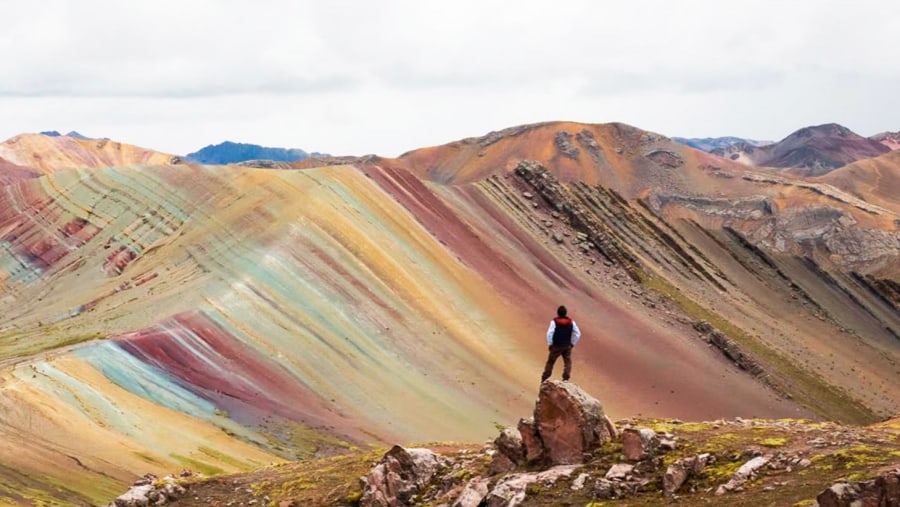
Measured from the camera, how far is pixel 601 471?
1789 cm

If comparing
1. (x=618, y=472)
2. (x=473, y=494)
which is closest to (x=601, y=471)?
(x=618, y=472)

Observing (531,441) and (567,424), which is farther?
(531,441)

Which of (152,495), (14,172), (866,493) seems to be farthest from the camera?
(14,172)

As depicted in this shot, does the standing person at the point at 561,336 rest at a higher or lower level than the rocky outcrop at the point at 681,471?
higher

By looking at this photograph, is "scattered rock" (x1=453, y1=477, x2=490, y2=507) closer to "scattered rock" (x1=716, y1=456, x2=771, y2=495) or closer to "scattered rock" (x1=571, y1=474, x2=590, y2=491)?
"scattered rock" (x1=571, y1=474, x2=590, y2=491)

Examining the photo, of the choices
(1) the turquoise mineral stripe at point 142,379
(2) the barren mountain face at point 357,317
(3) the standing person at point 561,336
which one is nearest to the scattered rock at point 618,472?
(3) the standing person at point 561,336

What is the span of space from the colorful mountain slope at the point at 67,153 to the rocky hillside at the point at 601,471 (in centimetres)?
13620

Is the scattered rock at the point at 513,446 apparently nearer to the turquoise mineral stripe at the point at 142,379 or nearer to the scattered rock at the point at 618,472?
the scattered rock at the point at 618,472

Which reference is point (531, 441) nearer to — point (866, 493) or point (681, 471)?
point (681, 471)

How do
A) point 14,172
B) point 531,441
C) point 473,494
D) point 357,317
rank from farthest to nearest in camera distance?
point 14,172 < point 357,317 < point 531,441 < point 473,494

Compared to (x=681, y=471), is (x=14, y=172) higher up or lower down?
higher up

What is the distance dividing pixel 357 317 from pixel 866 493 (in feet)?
138

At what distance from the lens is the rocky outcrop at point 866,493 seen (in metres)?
13.6

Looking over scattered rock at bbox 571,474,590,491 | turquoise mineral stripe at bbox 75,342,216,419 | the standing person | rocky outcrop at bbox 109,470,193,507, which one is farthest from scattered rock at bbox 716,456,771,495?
turquoise mineral stripe at bbox 75,342,216,419
